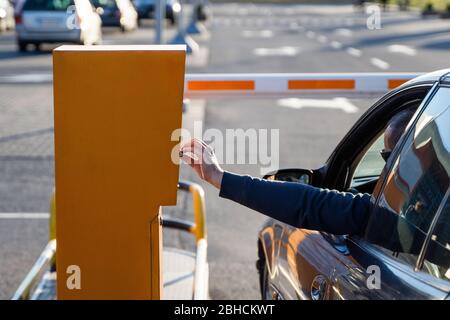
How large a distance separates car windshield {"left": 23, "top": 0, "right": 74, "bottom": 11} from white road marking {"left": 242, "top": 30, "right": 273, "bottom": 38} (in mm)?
12896

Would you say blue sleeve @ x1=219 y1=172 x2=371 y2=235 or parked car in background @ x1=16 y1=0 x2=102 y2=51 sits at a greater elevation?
blue sleeve @ x1=219 y1=172 x2=371 y2=235

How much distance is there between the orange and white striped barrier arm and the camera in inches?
192

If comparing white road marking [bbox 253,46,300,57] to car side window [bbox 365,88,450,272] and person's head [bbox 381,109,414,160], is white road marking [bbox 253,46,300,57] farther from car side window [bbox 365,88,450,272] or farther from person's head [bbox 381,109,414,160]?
car side window [bbox 365,88,450,272]

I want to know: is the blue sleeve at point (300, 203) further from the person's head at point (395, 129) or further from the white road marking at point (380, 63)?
the white road marking at point (380, 63)

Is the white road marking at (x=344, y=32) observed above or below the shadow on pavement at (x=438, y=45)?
below

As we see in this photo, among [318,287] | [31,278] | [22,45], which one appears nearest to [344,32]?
[22,45]

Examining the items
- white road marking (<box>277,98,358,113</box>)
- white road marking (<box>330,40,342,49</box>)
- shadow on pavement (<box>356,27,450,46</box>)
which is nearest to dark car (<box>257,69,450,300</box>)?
white road marking (<box>277,98,358,113</box>)

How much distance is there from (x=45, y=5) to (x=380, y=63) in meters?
9.35

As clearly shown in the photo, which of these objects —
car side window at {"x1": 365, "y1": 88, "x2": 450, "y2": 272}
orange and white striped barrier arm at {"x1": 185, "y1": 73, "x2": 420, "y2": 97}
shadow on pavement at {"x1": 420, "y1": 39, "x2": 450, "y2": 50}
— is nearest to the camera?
car side window at {"x1": 365, "y1": 88, "x2": 450, "y2": 272}

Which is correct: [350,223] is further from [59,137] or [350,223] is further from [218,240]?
[218,240]

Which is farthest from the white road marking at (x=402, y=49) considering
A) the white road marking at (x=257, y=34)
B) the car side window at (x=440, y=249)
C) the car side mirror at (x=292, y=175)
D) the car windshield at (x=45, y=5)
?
the car side window at (x=440, y=249)

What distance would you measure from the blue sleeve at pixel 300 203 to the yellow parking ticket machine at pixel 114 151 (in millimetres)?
214

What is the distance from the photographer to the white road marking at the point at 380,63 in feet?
77.2

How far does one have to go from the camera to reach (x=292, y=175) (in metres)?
3.64
